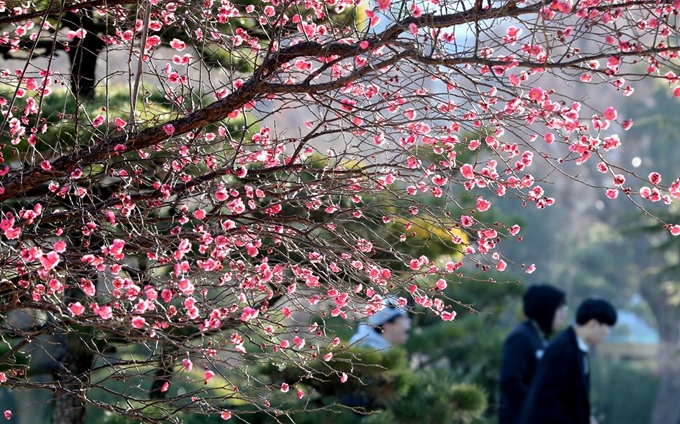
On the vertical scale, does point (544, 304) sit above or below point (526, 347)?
above

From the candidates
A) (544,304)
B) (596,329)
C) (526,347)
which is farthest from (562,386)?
(544,304)

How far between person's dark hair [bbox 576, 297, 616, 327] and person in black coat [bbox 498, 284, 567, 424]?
0.58 meters

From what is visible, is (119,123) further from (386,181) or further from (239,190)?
(386,181)

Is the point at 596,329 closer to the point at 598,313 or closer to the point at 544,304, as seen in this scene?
the point at 598,313

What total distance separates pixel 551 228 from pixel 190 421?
2426 centimetres

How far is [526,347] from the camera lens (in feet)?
21.8

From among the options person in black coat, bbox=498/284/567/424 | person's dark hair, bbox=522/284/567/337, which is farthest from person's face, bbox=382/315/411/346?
person's dark hair, bbox=522/284/567/337

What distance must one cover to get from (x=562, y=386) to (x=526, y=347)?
2.59ft

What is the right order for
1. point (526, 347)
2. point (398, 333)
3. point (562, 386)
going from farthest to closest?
1. point (526, 347)
2. point (398, 333)
3. point (562, 386)

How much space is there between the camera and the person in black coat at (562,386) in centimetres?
585

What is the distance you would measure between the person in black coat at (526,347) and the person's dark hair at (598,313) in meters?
0.58

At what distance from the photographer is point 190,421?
18.3 ft

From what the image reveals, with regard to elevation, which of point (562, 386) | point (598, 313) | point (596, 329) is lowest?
point (562, 386)

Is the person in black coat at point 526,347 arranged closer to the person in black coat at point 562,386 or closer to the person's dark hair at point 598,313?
the person in black coat at point 562,386
